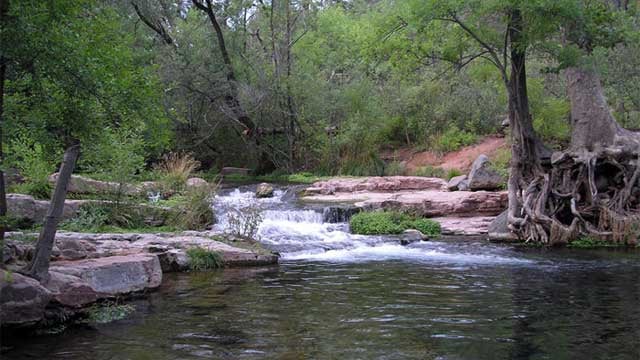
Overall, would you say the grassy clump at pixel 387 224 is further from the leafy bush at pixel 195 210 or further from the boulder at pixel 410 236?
the leafy bush at pixel 195 210

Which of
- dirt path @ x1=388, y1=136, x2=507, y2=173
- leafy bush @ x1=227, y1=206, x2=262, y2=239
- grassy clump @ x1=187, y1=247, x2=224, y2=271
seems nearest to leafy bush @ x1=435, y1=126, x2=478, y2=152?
dirt path @ x1=388, y1=136, x2=507, y2=173

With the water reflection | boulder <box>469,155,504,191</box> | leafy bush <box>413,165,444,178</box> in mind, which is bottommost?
the water reflection

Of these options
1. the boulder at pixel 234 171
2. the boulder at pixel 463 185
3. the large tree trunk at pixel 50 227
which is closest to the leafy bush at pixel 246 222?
the large tree trunk at pixel 50 227

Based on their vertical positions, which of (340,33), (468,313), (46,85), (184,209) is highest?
(340,33)

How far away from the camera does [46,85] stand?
23.0ft

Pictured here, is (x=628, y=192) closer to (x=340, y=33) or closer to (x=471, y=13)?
(x=471, y=13)

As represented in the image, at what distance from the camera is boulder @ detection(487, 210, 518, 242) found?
14.8 m

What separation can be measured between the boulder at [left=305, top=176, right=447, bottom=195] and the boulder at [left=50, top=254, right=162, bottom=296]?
11716 mm

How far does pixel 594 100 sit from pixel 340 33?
95.4ft

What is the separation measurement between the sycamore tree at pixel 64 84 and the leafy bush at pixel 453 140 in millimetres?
20483

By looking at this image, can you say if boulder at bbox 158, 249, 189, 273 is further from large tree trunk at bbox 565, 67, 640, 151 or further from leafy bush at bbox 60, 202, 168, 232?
large tree trunk at bbox 565, 67, 640, 151

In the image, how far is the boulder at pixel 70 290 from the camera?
7.07 metres

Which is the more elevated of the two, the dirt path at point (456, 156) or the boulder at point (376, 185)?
the dirt path at point (456, 156)

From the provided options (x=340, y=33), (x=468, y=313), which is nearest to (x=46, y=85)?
(x=468, y=313)
